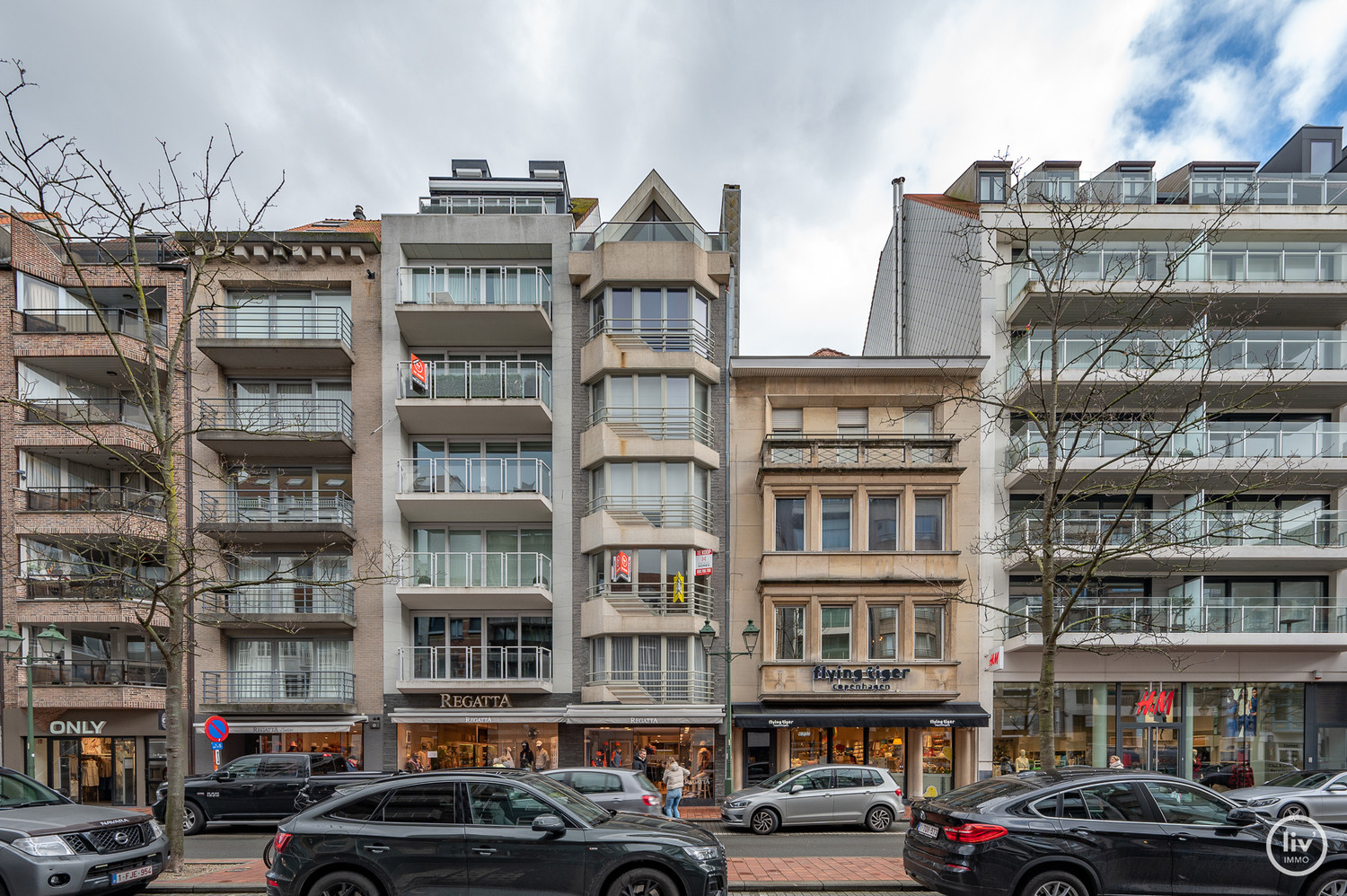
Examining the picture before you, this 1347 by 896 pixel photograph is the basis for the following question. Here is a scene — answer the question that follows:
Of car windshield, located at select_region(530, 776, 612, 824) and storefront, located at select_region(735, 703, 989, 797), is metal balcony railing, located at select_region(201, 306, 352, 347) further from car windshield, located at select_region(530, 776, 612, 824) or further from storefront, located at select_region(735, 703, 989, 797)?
car windshield, located at select_region(530, 776, 612, 824)

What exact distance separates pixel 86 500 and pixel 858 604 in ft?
72.1

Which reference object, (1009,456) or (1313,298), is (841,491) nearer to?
(1009,456)

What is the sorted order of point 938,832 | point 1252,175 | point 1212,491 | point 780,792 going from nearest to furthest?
point 938,832
point 780,792
point 1212,491
point 1252,175

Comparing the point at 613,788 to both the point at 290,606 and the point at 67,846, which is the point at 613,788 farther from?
the point at 290,606

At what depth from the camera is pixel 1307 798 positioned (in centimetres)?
1340

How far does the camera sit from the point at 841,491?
22656 millimetres

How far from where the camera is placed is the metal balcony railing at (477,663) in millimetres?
21750

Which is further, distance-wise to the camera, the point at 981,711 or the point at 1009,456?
the point at 1009,456

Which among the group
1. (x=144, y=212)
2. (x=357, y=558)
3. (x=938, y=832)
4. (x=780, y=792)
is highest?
(x=144, y=212)

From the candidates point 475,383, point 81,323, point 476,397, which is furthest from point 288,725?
point 81,323

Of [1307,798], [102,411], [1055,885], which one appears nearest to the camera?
[1055,885]

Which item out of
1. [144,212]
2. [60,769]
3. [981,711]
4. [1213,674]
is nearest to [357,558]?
[60,769]

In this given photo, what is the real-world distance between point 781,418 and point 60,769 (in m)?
22.4

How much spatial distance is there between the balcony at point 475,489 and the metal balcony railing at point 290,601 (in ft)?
9.18
